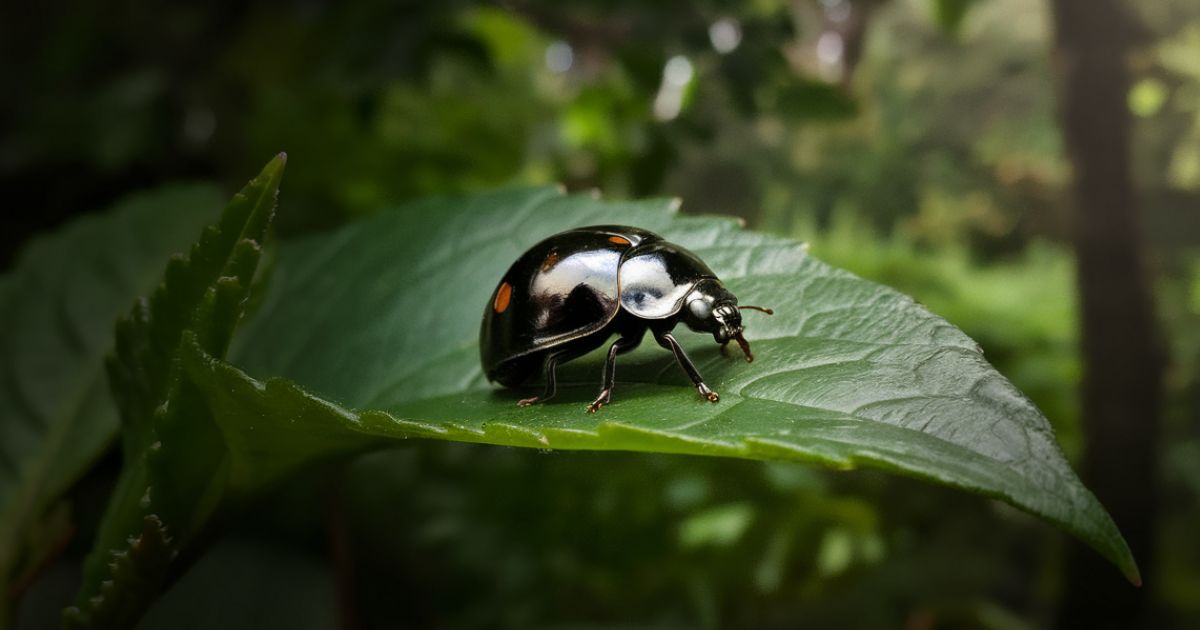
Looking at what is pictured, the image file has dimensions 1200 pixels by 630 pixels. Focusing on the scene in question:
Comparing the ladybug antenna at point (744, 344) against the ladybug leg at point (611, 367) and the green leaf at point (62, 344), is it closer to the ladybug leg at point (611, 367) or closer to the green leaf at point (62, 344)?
the ladybug leg at point (611, 367)

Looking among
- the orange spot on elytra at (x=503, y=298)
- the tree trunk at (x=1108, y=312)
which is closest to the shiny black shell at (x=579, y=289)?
the orange spot on elytra at (x=503, y=298)

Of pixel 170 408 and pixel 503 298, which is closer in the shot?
pixel 170 408

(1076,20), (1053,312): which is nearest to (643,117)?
(1076,20)

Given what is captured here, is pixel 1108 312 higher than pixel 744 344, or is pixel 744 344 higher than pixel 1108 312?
pixel 744 344

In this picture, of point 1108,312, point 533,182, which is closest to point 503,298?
point 533,182

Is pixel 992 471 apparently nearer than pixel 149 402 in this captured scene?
Yes

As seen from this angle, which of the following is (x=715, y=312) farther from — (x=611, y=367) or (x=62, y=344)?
(x=62, y=344)

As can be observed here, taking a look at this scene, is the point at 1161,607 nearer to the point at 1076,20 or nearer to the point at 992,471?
the point at 1076,20
